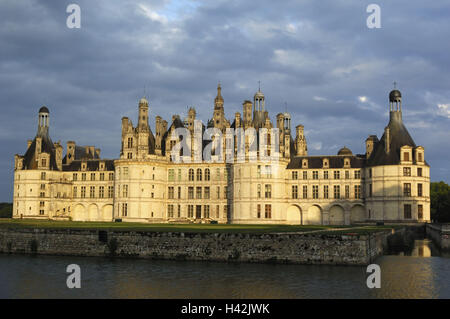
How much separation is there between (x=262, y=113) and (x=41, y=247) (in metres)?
42.9

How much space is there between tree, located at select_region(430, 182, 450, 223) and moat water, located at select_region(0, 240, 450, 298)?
154 ft

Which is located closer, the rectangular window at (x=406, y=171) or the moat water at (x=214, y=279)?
the moat water at (x=214, y=279)

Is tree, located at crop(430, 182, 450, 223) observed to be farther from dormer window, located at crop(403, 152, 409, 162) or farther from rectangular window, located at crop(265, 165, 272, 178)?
rectangular window, located at crop(265, 165, 272, 178)

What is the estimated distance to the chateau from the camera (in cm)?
7181

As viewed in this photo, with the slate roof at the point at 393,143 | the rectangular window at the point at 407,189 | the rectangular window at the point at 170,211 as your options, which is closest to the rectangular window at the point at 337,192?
the slate roof at the point at 393,143

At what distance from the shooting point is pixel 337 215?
77375mm

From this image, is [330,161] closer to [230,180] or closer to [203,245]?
[230,180]

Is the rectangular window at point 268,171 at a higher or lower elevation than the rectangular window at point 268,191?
higher

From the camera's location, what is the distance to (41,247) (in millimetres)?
45531

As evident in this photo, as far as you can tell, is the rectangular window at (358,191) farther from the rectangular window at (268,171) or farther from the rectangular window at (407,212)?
the rectangular window at (268,171)

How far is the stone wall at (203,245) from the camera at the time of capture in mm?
37125

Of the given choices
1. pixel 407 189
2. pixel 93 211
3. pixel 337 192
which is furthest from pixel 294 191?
pixel 93 211

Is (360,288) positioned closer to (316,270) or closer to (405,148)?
(316,270)

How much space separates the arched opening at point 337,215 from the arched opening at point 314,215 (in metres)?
1.71
